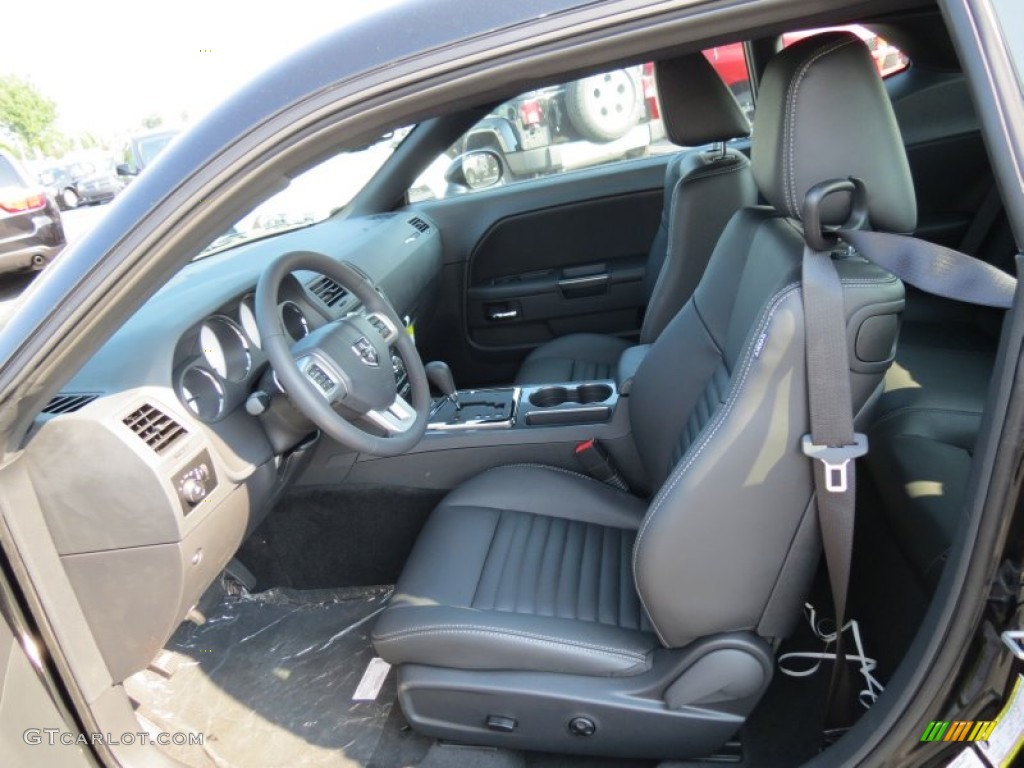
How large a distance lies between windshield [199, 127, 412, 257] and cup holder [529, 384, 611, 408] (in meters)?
1.13

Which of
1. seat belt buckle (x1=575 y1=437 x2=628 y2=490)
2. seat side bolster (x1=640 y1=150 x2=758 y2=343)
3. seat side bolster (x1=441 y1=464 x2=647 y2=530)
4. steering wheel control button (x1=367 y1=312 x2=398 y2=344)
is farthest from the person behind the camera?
seat side bolster (x1=640 y1=150 x2=758 y2=343)

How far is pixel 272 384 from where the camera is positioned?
1433mm

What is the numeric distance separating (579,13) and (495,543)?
1.07m

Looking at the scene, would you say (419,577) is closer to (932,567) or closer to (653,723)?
(653,723)

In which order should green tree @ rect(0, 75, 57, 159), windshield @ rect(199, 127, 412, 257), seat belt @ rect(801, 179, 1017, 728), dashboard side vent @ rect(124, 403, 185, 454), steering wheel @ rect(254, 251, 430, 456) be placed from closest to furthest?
seat belt @ rect(801, 179, 1017, 728) < dashboard side vent @ rect(124, 403, 185, 454) < steering wheel @ rect(254, 251, 430, 456) < windshield @ rect(199, 127, 412, 257) < green tree @ rect(0, 75, 57, 159)

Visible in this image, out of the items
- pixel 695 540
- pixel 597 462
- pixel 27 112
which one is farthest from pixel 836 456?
pixel 27 112

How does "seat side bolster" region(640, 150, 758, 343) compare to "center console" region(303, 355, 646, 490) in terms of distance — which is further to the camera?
"seat side bolster" region(640, 150, 758, 343)

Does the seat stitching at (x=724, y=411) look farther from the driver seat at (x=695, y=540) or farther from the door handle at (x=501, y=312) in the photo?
the door handle at (x=501, y=312)

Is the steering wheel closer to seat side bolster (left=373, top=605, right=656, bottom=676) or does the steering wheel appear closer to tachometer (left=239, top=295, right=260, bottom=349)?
tachometer (left=239, top=295, right=260, bottom=349)

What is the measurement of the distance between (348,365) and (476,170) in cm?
194

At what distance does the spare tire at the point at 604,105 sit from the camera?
2.87 metres

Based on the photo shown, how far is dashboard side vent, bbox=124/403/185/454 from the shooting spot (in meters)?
1.17

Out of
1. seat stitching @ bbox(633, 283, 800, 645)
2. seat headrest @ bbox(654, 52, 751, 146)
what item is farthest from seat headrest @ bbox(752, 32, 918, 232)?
seat headrest @ bbox(654, 52, 751, 146)

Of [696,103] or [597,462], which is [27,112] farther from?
[597,462]
